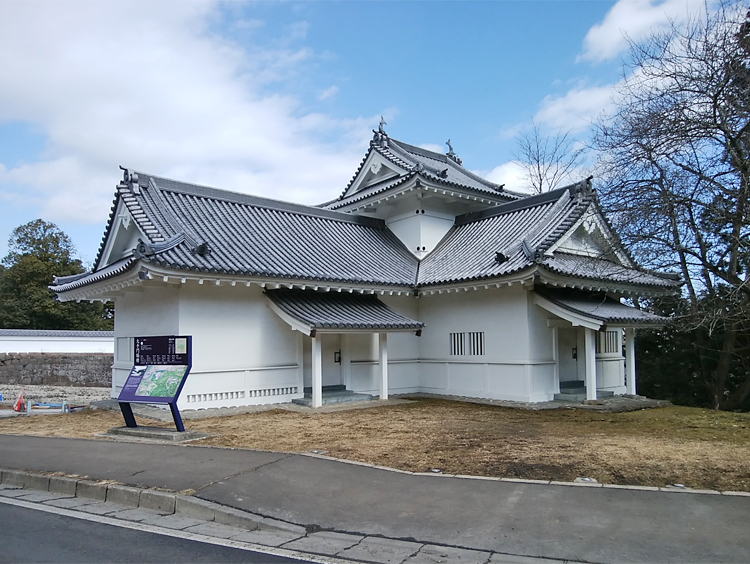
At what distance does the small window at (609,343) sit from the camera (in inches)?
675

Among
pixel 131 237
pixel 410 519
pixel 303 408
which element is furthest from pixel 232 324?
pixel 410 519

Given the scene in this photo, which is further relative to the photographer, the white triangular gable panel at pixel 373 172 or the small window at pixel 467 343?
the white triangular gable panel at pixel 373 172

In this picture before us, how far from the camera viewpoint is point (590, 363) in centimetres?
1512

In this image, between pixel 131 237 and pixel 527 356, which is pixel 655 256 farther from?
pixel 131 237

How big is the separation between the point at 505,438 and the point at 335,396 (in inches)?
241

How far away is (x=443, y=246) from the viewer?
19359mm

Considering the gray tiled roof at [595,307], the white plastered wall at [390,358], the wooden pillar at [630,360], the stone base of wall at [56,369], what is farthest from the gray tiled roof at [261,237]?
the stone base of wall at [56,369]

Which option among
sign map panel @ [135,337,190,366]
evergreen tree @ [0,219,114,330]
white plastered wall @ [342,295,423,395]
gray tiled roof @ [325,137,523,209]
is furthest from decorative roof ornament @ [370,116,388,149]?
evergreen tree @ [0,219,114,330]

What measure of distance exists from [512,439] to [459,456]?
185 centimetres

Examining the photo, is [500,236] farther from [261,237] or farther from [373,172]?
[261,237]

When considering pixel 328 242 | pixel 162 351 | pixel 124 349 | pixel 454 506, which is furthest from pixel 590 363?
pixel 124 349

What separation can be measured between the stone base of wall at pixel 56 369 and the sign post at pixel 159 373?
19.0 metres

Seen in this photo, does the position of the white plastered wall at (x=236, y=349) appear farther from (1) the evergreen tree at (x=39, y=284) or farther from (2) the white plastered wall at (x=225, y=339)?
(1) the evergreen tree at (x=39, y=284)

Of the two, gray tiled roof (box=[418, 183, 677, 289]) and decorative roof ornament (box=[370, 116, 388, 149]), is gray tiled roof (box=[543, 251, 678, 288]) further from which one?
decorative roof ornament (box=[370, 116, 388, 149])
